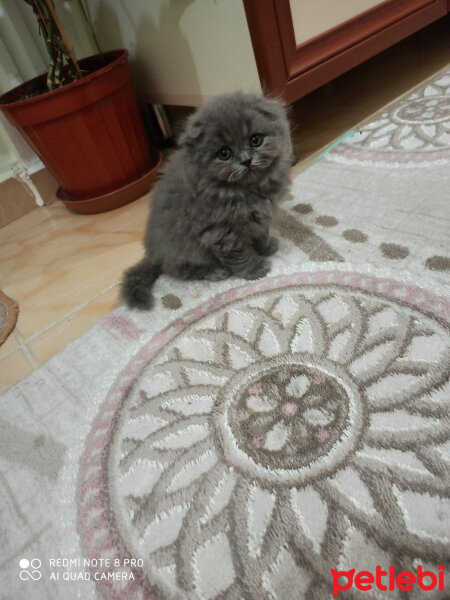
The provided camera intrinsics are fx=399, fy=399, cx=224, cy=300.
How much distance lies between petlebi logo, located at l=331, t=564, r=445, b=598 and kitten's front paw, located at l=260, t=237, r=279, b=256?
66 centimetres

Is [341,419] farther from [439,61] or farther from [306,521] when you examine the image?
[439,61]

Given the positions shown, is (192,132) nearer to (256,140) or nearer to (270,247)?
(256,140)

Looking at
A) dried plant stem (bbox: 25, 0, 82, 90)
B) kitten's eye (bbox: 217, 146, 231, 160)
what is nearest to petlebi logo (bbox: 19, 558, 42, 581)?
kitten's eye (bbox: 217, 146, 231, 160)

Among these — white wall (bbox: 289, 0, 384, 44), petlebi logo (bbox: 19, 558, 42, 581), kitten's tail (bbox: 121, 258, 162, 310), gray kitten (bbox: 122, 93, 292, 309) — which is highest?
white wall (bbox: 289, 0, 384, 44)

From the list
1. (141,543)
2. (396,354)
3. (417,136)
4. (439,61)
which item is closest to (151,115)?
(417,136)

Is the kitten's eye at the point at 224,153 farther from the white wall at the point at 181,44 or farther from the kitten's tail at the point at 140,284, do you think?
Answer: the white wall at the point at 181,44

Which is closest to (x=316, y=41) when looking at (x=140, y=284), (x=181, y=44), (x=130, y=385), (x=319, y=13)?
(x=319, y=13)

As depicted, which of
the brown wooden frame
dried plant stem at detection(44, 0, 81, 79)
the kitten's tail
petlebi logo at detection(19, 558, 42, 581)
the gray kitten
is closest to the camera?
petlebi logo at detection(19, 558, 42, 581)

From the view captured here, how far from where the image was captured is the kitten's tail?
2.96ft

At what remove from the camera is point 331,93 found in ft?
5.74

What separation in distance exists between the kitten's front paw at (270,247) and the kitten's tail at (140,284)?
0.85 feet

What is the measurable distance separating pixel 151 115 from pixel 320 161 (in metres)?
0.85

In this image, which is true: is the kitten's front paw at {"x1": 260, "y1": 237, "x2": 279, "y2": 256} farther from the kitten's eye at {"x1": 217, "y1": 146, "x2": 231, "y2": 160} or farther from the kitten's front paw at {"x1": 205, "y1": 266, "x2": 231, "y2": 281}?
the kitten's eye at {"x1": 217, "y1": 146, "x2": 231, "y2": 160}

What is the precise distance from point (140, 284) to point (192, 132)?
14.0 inches
